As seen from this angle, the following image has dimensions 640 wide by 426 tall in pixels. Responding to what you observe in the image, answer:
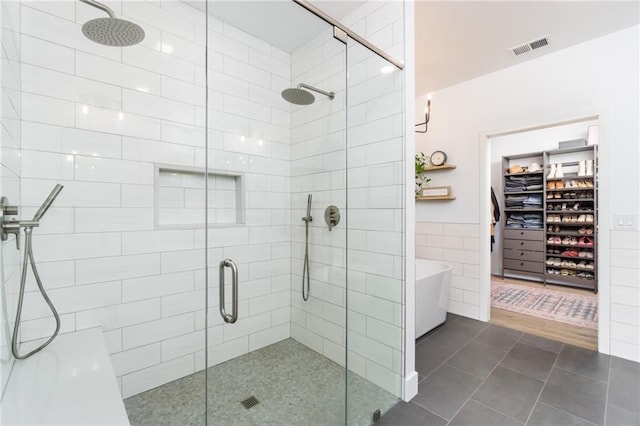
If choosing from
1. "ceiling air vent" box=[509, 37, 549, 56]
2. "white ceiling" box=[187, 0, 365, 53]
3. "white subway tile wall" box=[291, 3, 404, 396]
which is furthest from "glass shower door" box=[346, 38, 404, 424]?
"ceiling air vent" box=[509, 37, 549, 56]

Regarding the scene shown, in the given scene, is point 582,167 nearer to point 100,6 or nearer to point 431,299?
point 431,299

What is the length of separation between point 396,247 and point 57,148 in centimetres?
207

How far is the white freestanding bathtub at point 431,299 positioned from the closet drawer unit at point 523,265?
273 cm

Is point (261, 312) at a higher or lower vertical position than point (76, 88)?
lower

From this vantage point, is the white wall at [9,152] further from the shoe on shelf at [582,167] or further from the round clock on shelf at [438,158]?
the shoe on shelf at [582,167]

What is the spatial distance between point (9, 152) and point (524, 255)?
610 cm

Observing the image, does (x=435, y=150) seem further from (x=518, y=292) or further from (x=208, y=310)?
(x=208, y=310)

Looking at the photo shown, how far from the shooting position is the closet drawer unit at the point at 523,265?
473 centimetres

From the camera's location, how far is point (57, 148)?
1617 millimetres

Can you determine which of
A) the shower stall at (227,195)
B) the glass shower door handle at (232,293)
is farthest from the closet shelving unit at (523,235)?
the glass shower door handle at (232,293)

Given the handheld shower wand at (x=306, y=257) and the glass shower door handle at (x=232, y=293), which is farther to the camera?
the handheld shower wand at (x=306, y=257)

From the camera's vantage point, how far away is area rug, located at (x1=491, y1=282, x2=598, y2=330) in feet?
10.6

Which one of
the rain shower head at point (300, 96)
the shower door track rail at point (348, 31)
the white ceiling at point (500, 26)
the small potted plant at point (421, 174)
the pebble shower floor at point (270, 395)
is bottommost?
the pebble shower floor at point (270, 395)

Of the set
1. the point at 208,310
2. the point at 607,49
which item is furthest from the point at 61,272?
the point at 607,49
